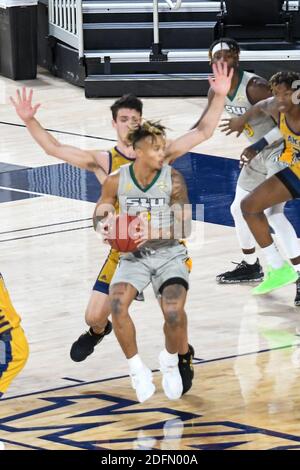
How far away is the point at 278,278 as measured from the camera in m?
9.62

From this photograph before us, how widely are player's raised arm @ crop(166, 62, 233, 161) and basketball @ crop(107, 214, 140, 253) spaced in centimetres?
50

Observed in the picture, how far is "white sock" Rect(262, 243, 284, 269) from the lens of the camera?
9656 millimetres

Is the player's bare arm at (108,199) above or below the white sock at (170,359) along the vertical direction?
above

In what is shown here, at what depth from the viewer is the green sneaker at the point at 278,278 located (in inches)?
379

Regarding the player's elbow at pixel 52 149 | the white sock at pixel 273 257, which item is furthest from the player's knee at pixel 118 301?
the white sock at pixel 273 257

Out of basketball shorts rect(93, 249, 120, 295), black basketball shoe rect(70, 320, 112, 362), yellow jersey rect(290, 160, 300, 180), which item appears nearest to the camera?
basketball shorts rect(93, 249, 120, 295)

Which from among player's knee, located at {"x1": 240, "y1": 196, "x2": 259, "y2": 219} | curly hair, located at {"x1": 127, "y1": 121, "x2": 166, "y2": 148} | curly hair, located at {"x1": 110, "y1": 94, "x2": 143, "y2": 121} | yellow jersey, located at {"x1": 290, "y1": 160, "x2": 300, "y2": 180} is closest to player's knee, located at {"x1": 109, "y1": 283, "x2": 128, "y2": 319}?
curly hair, located at {"x1": 127, "y1": 121, "x2": 166, "y2": 148}

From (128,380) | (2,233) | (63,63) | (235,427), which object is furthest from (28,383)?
(63,63)

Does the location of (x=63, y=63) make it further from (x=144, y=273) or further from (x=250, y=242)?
(x=144, y=273)

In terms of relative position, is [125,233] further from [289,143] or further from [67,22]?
[67,22]

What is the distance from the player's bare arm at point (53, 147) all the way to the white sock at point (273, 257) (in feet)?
6.76

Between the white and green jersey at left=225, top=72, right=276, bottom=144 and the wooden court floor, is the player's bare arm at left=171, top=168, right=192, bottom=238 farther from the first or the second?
the white and green jersey at left=225, top=72, right=276, bottom=144

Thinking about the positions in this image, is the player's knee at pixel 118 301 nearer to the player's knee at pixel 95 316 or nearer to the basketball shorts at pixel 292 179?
the player's knee at pixel 95 316

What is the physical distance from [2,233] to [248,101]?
2.52m
